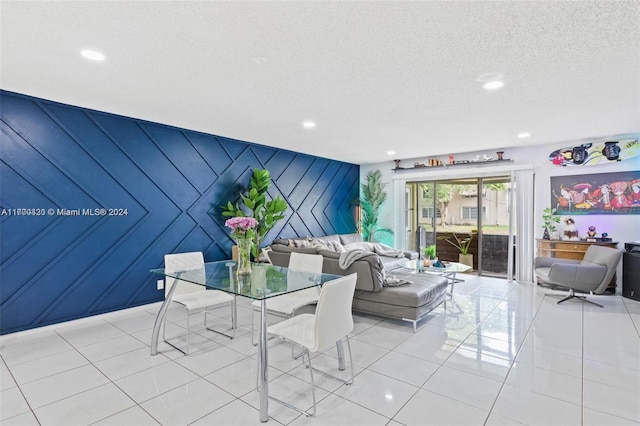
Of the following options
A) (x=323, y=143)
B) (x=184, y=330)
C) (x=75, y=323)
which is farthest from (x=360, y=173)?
(x=75, y=323)

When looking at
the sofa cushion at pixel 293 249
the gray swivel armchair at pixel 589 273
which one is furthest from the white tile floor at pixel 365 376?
the sofa cushion at pixel 293 249

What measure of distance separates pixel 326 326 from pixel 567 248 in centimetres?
522

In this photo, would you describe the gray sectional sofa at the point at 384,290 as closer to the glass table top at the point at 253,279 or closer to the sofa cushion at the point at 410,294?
the sofa cushion at the point at 410,294

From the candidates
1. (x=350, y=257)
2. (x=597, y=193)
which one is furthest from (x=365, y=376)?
(x=597, y=193)

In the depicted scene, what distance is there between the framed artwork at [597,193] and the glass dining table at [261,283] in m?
5.08

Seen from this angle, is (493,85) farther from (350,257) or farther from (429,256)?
(429,256)

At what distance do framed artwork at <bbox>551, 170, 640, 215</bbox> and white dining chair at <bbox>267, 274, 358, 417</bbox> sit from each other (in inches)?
210

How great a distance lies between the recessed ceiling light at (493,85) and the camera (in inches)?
119

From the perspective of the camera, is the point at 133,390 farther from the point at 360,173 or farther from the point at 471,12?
the point at 360,173

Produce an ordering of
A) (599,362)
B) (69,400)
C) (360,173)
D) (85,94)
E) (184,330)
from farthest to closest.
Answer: (360,173) < (184,330) < (85,94) < (599,362) < (69,400)

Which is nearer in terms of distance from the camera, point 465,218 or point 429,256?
point 429,256

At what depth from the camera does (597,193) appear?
537 cm

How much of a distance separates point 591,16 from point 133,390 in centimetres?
400

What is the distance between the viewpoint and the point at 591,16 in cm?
200
